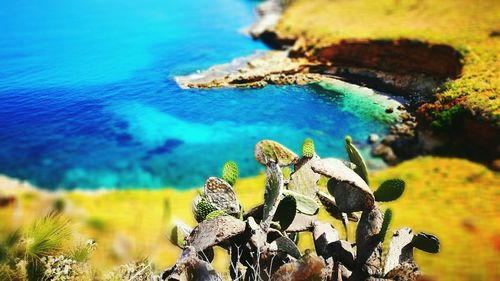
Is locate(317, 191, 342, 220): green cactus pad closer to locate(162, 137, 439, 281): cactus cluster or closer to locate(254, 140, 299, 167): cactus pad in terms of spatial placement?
locate(162, 137, 439, 281): cactus cluster

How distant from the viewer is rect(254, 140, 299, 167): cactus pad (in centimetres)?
603

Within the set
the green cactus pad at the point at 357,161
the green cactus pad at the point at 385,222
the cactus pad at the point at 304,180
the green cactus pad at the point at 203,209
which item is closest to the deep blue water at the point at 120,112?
the green cactus pad at the point at 203,209

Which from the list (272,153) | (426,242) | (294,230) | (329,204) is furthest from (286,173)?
(426,242)

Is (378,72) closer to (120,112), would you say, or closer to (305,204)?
(120,112)

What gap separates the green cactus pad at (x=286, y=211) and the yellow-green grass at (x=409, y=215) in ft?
4.50

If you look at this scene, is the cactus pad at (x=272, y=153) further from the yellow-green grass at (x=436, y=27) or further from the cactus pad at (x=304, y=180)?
the yellow-green grass at (x=436, y=27)

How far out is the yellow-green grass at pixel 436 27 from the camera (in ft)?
31.3

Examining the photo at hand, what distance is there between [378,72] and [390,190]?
30.7 ft

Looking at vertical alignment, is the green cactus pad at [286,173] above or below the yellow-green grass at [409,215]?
above

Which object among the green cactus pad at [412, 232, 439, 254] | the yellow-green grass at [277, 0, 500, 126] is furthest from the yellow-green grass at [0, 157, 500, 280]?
the yellow-green grass at [277, 0, 500, 126]

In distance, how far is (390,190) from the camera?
220 inches

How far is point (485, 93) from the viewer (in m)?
9.06

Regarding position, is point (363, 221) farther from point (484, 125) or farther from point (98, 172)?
point (98, 172)

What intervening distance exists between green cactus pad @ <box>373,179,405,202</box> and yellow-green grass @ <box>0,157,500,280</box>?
3.54 ft
